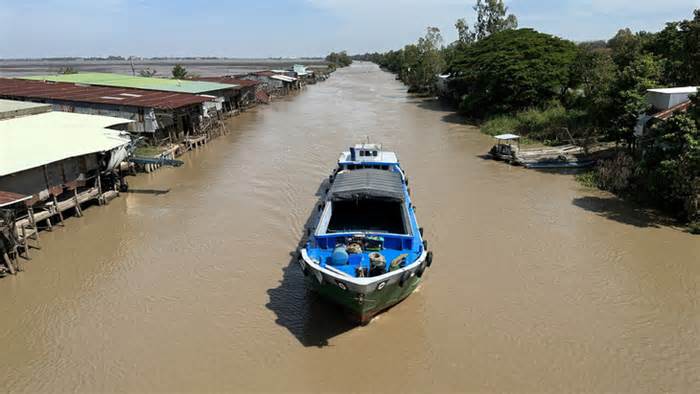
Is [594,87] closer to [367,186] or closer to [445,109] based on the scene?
[367,186]

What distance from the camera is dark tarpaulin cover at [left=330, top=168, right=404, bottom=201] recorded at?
39.6ft

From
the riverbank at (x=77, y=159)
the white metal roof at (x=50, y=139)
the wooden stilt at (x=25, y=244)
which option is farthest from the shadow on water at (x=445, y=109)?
the wooden stilt at (x=25, y=244)

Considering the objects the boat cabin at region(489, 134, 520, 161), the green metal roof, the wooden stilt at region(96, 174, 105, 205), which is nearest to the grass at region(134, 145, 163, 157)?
the wooden stilt at region(96, 174, 105, 205)

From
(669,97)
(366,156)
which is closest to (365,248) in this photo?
→ (366,156)

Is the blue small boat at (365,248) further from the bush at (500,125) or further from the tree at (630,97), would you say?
the bush at (500,125)

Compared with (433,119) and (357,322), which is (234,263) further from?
(433,119)

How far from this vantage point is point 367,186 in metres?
12.4

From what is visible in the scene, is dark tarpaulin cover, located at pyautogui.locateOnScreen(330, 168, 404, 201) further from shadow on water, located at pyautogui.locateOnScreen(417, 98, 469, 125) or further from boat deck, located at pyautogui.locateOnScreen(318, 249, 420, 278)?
shadow on water, located at pyautogui.locateOnScreen(417, 98, 469, 125)

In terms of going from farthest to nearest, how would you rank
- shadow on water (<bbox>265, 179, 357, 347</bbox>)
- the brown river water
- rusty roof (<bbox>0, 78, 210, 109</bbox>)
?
rusty roof (<bbox>0, 78, 210, 109</bbox>), shadow on water (<bbox>265, 179, 357, 347</bbox>), the brown river water

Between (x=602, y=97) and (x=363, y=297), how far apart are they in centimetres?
1688

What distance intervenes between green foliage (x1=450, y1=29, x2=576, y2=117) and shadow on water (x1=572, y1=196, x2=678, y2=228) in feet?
51.5

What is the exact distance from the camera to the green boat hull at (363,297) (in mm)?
9047

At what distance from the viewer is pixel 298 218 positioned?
16.1 metres

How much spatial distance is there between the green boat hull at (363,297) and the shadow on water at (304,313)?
1.80ft
